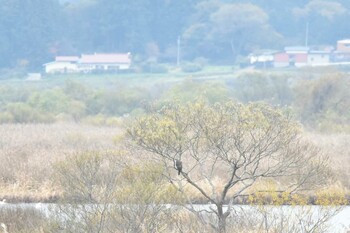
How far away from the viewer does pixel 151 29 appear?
284 feet

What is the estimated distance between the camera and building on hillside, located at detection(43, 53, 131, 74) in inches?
2950

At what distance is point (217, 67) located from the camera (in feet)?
254

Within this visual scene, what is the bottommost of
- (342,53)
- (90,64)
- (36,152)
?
(36,152)

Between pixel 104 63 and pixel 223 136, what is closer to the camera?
pixel 223 136

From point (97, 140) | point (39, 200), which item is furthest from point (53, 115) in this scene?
point (39, 200)

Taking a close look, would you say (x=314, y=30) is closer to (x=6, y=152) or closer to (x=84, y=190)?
(x=6, y=152)

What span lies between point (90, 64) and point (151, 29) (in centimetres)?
1314

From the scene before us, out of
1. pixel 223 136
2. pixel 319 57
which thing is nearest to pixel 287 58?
pixel 319 57

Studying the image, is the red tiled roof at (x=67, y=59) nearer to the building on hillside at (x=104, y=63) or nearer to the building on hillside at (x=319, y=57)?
the building on hillside at (x=104, y=63)

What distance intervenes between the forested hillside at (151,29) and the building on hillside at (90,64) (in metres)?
2.35

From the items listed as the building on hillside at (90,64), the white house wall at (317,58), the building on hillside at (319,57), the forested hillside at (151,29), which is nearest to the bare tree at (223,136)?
the building on hillside at (90,64)

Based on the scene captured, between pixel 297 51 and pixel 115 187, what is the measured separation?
65.1m

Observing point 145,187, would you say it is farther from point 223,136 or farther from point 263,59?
point 263,59

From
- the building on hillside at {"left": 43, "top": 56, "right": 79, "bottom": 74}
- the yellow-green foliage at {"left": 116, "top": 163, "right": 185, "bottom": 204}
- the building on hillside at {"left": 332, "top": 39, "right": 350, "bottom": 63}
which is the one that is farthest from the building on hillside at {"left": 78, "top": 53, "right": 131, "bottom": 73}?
the yellow-green foliage at {"left": 116, "top": 163, "right": 185, "bottom": 204}
